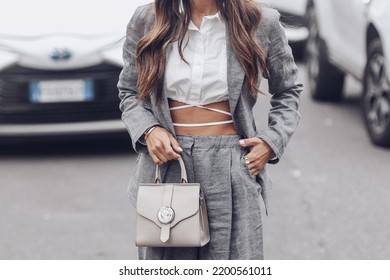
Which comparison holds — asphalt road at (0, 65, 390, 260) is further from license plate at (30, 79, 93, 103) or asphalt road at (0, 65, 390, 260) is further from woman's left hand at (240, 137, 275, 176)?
woman's left hand at (240, 137, 275, 176)

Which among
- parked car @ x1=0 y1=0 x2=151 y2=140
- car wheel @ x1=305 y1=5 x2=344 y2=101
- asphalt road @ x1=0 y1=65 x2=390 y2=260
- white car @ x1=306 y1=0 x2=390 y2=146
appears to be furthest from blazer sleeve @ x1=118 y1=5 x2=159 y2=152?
car wheel @ x1=305 y1=5 x2=344 y2=101

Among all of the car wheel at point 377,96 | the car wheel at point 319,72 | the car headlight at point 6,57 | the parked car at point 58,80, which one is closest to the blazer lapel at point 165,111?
the parked car at point 58,80

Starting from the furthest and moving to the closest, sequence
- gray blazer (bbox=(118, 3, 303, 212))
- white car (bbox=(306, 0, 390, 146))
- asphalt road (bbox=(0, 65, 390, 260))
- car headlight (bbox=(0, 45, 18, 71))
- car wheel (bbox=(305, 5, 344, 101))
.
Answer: car wheel (bbox=(305, 5, 344, 101)), white car (bbox=(306, 0, 390, 146)), car headlight (bbox=(0, 45, 18, 71)), asphalt road (bbox=(0, 65, 390, 260)), gray blazer (bbox=(118, 3, 303, 212))

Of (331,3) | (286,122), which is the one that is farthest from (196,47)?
(331,3)

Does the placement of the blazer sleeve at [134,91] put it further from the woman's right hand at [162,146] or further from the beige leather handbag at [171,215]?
the beige leather handbag at [171,215]

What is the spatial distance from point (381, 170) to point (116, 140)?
7.17 feet

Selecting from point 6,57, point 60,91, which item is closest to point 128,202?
point 60,91

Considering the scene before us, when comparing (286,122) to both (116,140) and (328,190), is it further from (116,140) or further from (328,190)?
(116,140)

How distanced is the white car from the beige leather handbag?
470cm

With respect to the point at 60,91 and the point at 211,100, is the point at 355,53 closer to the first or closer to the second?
the point at 60,91

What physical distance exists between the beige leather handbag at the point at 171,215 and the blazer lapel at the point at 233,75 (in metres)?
0.29

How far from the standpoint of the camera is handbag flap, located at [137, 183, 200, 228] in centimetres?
330

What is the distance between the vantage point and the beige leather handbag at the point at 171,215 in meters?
3.30

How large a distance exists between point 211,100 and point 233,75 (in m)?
0.11
